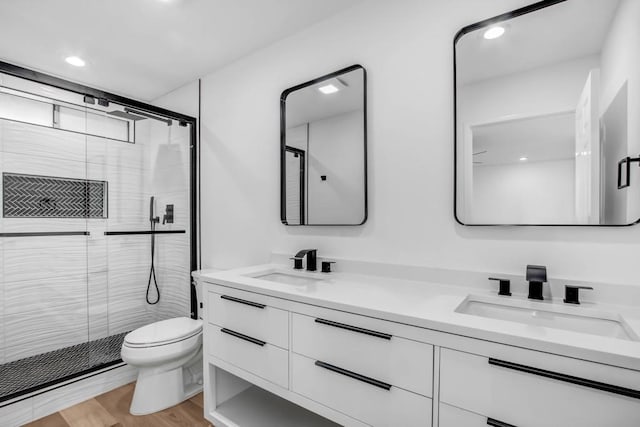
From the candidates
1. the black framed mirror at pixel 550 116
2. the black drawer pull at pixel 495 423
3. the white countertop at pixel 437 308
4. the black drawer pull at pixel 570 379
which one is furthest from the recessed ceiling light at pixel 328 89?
the black drawer pull at pixel 495 423

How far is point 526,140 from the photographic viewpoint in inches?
50.6

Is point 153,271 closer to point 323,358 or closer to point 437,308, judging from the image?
point 323,358

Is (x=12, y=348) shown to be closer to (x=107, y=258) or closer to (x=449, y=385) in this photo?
(x=107, y=258)

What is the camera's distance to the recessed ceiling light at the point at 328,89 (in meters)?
1.83

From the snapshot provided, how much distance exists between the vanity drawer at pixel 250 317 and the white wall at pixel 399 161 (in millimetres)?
560

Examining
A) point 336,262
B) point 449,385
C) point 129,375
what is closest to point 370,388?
point 449,385

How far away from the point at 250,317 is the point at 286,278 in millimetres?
419

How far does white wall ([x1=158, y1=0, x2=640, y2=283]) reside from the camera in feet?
4.10

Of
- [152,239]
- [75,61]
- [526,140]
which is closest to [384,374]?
[526,140]

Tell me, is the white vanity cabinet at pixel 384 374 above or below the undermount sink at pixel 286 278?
below

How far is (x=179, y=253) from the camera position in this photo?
8.50ft

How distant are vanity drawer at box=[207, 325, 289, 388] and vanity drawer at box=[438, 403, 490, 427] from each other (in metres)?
0.64

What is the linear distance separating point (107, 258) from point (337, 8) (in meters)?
2.29

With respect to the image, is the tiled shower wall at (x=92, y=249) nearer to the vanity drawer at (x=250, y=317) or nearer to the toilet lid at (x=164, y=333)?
the toilet lid at (x=164, y=333)
